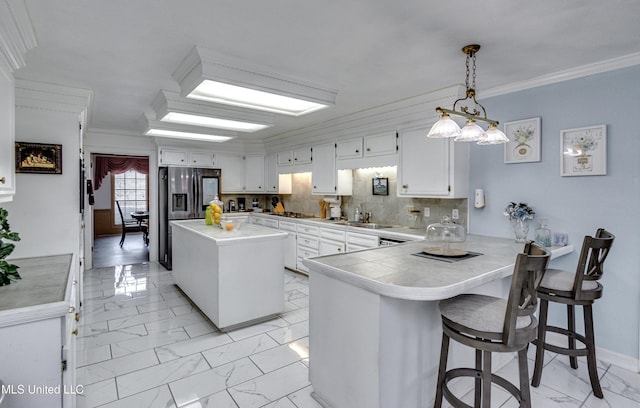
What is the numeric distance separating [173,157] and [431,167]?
15.3 ft

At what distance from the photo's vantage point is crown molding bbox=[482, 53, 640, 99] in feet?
8.34

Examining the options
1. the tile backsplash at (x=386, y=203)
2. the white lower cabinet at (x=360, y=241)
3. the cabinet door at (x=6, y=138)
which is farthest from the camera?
the white lower cabinet at (x=360, y=241)

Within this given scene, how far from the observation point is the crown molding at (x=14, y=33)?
1755mm

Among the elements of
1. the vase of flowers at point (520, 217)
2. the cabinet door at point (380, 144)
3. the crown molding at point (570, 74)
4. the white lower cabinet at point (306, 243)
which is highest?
the crown molding at point (570, 74)

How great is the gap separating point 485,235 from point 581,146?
1.16m

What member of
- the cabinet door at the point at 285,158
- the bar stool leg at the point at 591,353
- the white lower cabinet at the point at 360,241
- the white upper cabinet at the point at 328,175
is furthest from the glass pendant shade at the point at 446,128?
the cabinet door at the point at 285,158

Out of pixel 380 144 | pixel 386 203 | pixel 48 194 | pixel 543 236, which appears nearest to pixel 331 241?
pixel 386 203

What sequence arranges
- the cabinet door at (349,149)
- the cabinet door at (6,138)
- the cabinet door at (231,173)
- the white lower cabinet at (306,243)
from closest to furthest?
the cabinet door at (6,138), the cabinet door at (349,149), the white lower cabinet at (306,243), the cabinet door at (231,173)

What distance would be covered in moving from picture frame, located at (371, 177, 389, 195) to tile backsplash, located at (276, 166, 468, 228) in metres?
0.04

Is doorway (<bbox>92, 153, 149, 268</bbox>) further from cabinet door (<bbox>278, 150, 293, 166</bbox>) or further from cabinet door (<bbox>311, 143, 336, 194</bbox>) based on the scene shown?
cabinet door (<bbox>311, 143, 336, 194</bbox>)

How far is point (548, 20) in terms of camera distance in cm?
200

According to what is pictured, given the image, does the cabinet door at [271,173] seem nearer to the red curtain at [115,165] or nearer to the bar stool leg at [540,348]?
the red curtain at [115,165]

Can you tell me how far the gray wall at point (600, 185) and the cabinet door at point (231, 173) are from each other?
504 centimetres

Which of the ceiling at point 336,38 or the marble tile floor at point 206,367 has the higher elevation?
the ceiling at point 336,38
